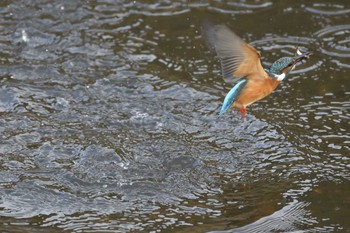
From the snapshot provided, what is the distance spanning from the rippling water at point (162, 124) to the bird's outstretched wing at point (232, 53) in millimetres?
743

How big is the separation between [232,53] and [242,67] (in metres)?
0.17

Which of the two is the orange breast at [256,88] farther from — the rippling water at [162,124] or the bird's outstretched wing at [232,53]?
the rippling water at [162,124]

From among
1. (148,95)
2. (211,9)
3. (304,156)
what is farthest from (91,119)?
(211,9)

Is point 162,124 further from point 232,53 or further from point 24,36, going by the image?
point 24,36

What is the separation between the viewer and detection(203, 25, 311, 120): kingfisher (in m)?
5.18

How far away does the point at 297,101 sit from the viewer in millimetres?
6672

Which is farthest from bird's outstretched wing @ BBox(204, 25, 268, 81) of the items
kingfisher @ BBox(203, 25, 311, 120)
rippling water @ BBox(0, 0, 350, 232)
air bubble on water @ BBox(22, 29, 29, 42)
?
air bubble on water @ BBox(22, 29, 29, 42)

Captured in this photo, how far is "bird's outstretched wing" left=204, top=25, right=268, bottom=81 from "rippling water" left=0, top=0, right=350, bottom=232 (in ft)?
2.44

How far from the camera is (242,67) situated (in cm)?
537

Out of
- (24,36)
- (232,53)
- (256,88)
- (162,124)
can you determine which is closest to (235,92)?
(256,88)

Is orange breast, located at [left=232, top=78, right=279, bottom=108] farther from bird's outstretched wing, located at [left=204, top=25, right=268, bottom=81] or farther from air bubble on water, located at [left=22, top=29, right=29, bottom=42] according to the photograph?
air bubble on water, located at [left=22, top=29, right=29, bottom=42]

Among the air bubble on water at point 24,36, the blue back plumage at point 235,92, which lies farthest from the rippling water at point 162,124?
the blue back plumage at point 235,92

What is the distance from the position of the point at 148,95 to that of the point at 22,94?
3.55 ft

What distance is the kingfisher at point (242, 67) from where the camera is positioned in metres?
5.18
